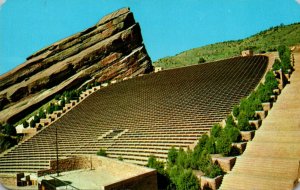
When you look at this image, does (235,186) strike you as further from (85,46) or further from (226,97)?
(85,46)

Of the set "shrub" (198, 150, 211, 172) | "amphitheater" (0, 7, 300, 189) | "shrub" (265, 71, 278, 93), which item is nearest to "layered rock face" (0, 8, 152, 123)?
"amphitheater" (0, 7, 300, 189)

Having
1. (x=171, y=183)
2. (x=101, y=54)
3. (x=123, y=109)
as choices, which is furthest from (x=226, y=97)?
(x=101, y=54)

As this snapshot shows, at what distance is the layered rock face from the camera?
3456 cm

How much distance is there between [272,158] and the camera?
10875 mm

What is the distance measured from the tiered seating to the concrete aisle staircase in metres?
2.66

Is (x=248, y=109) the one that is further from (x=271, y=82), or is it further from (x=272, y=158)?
(x=271, y=82)

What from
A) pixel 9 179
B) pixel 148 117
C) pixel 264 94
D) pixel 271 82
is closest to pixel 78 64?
pixel 148 117

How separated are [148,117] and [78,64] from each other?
20.1 m

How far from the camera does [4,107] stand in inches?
1319

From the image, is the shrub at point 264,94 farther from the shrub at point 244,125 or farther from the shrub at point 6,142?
the shrub at point 6,142

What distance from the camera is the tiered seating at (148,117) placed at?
15758 mm

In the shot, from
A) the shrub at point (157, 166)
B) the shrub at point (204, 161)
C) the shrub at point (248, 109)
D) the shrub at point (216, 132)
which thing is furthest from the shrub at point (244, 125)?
the shrub at point (157, 166)

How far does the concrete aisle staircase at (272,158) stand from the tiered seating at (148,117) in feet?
8.74

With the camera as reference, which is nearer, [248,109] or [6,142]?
[248,109]
